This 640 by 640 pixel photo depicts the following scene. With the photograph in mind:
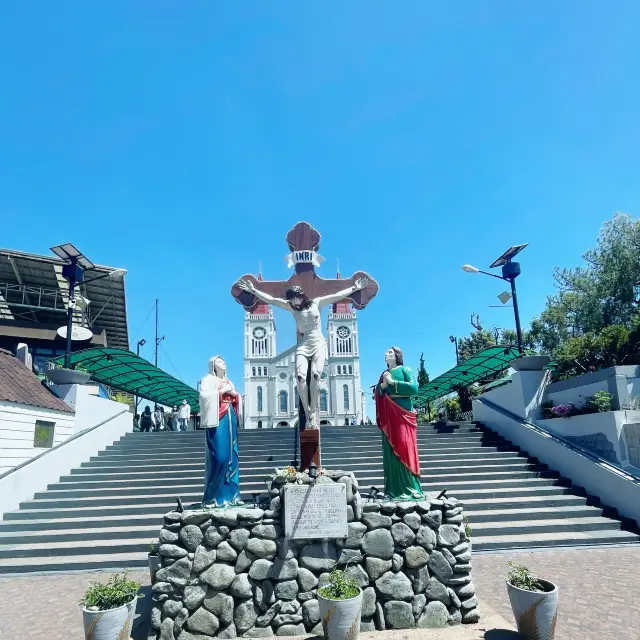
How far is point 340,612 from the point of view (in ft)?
13.3

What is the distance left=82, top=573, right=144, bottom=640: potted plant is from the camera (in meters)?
3.85

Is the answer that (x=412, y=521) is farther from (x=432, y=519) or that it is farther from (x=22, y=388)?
(x=22, y=388)

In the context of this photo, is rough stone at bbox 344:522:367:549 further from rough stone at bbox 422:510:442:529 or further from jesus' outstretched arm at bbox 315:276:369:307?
jesus' outstretched arm at bbox 315:276:369:307

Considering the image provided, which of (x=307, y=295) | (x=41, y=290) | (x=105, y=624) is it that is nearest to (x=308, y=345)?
(x=307, y=295)

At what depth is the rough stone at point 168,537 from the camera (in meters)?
4.70

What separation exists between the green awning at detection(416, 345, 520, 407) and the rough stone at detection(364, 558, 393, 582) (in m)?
9.51

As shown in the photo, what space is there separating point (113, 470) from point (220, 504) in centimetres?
697

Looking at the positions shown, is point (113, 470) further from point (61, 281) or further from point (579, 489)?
point (61, 281)

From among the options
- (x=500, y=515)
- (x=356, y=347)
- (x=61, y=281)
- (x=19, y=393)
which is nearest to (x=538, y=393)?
(x=500, y=515)

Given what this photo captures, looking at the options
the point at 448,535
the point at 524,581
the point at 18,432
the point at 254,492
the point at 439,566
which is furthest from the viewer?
the point at 18,432

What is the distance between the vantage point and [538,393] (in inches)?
453

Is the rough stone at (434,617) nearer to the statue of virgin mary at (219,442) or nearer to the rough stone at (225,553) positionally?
the rough stone at (225,553)

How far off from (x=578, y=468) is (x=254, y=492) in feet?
22.9

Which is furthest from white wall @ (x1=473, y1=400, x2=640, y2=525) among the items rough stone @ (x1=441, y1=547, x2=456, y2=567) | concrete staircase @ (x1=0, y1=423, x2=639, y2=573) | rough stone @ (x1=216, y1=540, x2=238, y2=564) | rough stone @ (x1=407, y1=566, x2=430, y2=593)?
rough stone @ (x1=216, y1=540, x2=238, y2=564)
